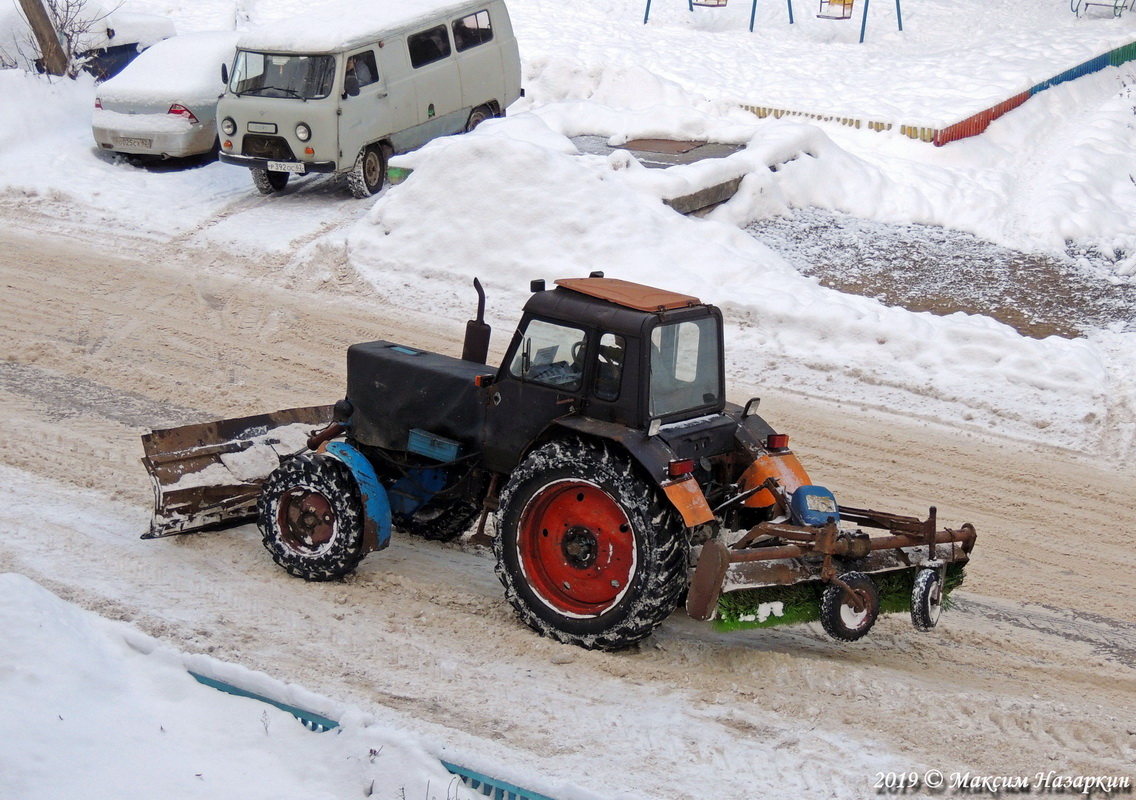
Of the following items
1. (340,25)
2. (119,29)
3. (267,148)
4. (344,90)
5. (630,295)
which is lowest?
(267,148)

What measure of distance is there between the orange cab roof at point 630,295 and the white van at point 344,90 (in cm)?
840

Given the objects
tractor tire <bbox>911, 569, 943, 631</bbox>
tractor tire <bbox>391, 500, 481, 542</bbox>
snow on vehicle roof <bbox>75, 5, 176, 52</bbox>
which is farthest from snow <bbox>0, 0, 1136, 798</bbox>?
tractor tire <bbox>391, 500, 481, 542</bbox>

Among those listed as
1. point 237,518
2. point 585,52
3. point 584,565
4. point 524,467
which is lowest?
point 237,518

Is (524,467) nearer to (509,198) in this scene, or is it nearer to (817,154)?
(509,198)

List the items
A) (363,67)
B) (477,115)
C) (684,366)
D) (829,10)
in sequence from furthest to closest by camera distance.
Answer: (829,10) → (477,115) → (363,67) → (684,366)

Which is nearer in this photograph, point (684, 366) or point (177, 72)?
point (684, 366)

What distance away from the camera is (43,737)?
15.4ft

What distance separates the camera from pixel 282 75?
14.2 metres

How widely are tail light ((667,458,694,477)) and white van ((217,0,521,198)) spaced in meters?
9.45

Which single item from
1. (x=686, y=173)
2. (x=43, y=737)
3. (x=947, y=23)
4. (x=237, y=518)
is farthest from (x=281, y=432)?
(x=947, y=23)

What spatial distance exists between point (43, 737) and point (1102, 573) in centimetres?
608

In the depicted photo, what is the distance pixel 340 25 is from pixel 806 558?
430 inches

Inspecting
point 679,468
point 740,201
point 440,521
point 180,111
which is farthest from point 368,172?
point 679,468

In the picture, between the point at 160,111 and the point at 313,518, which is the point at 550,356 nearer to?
the point at 313,518
